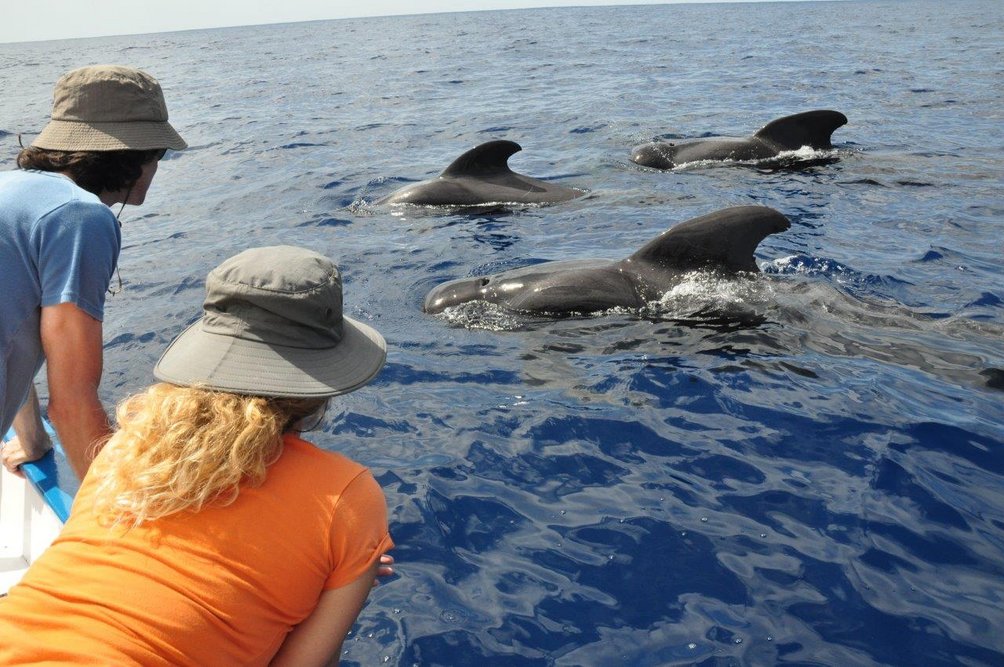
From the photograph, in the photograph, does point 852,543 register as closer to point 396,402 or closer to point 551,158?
point 396,402

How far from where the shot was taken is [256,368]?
2.72 meters

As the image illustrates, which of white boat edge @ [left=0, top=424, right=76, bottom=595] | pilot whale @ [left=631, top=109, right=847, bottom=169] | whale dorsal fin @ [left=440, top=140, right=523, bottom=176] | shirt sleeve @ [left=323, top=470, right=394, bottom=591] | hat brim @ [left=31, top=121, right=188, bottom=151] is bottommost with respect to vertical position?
pilot whale @ [left=631, top=109, right=847, bottom=169]

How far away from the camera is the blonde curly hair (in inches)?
97.7

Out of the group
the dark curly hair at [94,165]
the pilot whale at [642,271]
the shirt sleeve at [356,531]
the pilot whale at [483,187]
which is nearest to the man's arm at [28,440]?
the dark curly hair at [94,165]

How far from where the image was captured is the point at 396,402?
6.43m

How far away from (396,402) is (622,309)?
2.24 metres

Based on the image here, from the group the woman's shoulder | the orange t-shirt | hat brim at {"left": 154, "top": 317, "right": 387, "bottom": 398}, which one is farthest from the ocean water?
hat brim at {"left": 154, "top": 317, "right": 387, "bottom": 398}

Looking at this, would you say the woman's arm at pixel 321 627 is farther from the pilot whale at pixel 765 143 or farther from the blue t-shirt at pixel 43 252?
the pilot whale at pixel 765 143

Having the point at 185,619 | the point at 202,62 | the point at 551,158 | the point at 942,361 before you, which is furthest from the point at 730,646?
the point at 202,62

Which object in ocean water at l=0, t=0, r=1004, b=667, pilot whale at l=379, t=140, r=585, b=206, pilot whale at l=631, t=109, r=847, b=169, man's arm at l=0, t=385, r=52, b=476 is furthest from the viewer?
pilot whale at l=631, t=109, r=847, b=169

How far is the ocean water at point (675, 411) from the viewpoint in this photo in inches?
159

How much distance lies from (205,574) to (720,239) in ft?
19.0

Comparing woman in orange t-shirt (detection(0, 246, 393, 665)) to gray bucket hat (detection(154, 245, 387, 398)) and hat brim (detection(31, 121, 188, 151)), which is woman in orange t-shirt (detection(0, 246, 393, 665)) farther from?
hat brim (detection(31, 121, 188, 151))

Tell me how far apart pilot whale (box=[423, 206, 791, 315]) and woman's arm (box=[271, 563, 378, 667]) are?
5.03 metres
